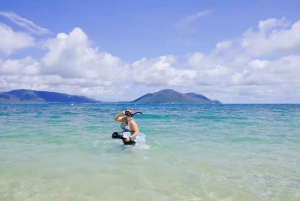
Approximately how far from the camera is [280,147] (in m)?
13.4

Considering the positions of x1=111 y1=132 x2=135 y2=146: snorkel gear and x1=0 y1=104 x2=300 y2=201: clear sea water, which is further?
x1=111 y1=132 x2=135 y2=146: snorkel gear

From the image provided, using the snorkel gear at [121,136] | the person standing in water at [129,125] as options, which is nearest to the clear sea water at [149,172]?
the snorkel gear at [121,136]

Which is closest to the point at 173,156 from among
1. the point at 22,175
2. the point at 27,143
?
the point at 22,175

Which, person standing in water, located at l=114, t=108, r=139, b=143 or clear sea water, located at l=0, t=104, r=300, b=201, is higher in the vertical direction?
person standing in water, located at l=114, t=108, r=139, b=143

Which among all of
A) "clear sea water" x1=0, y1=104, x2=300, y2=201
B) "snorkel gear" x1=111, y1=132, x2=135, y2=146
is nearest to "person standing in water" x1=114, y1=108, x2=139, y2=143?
"snorkel gear" x1=111, y1=132, x2=135, y2=146

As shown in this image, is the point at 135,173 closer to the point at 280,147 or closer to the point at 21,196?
the point at 21,196

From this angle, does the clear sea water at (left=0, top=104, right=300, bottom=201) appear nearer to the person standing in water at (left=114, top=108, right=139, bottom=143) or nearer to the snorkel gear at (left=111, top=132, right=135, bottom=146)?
the snorkel gear at (left=111, top=132, right=135, bottom=146)

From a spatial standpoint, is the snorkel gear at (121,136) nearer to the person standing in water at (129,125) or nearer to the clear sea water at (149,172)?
the person standing in water at (129,125)

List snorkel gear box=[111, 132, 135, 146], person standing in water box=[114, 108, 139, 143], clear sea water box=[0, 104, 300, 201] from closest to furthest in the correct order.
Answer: clear sea water box=[0, 104, 300, 201] < snorkel gear box=[111, 132, 135, 146] < person standing in water box=[114, 108, 139, 143]

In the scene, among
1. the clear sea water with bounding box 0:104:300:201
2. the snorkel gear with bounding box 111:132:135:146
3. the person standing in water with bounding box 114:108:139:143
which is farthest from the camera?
the person standing in water with bounding box 114:108:139:143

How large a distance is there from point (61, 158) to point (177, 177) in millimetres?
5524

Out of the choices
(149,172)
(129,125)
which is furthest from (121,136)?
(149,172)

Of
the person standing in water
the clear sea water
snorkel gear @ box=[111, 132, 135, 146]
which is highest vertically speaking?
the person standing in water

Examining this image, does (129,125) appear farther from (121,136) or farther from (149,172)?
(149,172)
